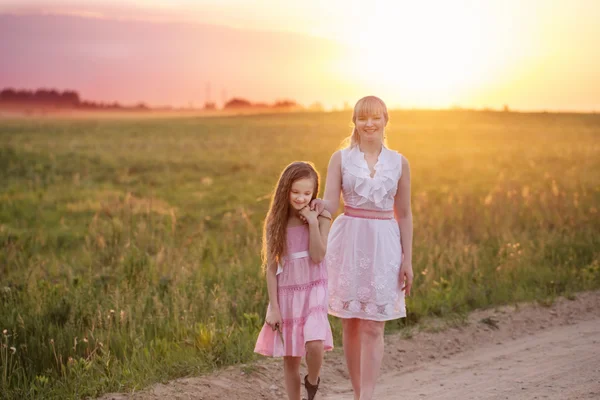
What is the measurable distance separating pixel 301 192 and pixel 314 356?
1018mm

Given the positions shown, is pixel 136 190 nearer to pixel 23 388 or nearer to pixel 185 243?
pixel 185 243

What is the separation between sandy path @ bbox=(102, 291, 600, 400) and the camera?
525 centimetres

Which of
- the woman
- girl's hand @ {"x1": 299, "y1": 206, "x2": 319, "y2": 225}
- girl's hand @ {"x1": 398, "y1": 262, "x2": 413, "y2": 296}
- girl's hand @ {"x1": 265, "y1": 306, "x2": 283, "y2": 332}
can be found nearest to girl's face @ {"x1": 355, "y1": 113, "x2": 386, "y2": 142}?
the woman

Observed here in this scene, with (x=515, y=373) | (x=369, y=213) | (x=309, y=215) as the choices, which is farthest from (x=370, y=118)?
(x=515, y=373)

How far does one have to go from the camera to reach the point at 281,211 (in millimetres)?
4215

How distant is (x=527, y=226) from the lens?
11016 mm

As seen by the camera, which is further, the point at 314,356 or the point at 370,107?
the point at 370,107

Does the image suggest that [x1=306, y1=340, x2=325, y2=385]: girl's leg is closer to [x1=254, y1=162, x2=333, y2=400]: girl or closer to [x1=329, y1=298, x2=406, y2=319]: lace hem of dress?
[x1=254, y1=162, x2=333, y2=400]: girl

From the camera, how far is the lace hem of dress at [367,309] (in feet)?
15.3

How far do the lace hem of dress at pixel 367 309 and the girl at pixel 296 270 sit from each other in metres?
0.45

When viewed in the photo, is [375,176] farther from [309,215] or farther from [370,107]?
[309,215]

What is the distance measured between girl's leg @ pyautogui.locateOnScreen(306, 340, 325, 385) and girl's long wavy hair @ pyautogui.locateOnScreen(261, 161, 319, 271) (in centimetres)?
55

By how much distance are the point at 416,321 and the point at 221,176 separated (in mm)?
17835

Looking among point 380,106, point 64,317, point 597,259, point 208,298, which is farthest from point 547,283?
point 64,317
